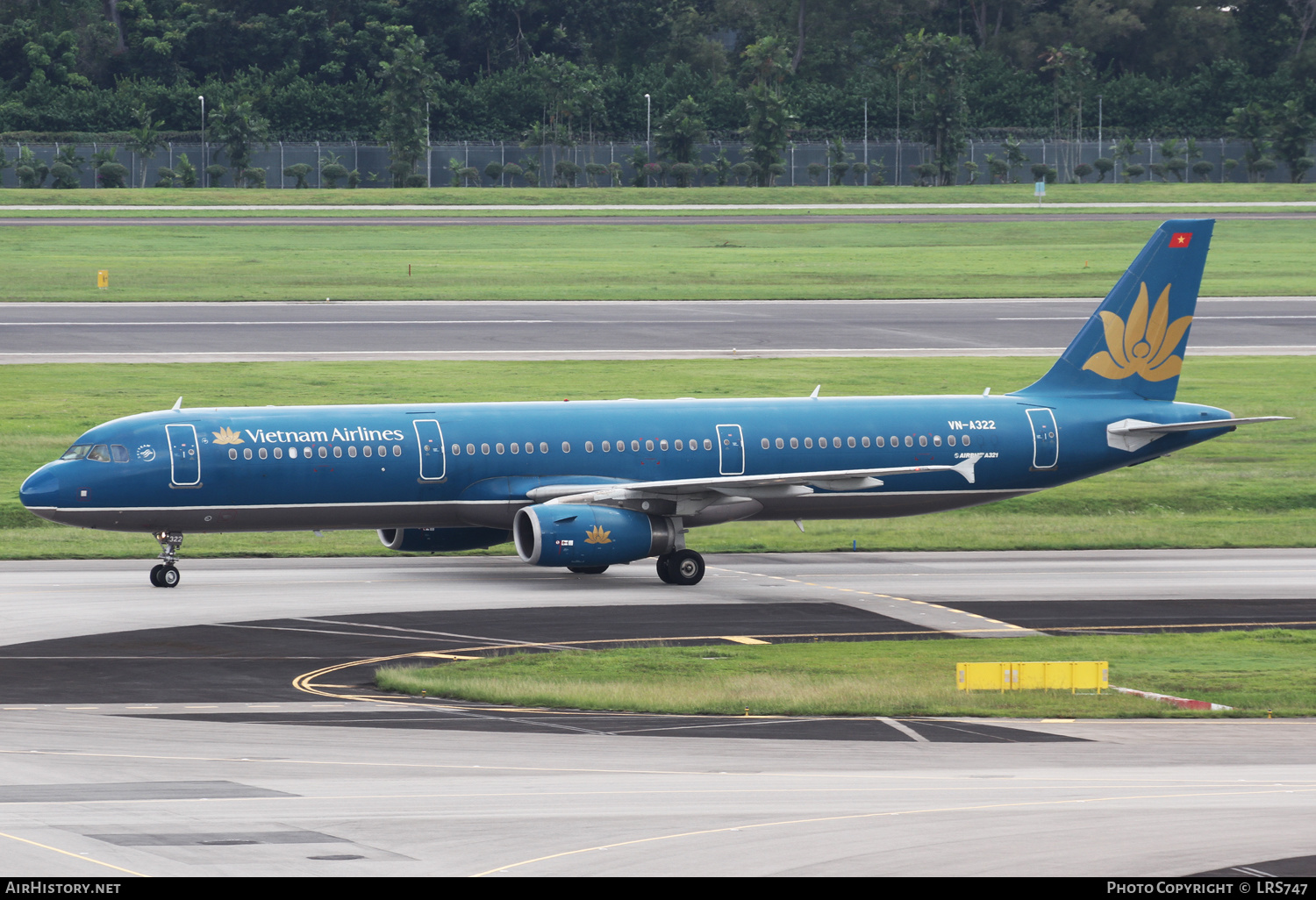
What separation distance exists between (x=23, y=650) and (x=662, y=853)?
19.5 m

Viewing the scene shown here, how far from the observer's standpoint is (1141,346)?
171 ft

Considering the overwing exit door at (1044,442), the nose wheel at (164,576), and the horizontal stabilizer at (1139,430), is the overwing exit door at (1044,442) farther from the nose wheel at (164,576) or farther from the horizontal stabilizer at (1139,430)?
the nose wheel at (164,576)

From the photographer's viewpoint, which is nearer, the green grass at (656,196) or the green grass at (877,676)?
the green grass at (877,676)

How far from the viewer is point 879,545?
52.7m

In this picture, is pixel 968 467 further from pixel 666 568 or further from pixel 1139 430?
pixel 666 568

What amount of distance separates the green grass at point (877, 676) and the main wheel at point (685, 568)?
28.3ft

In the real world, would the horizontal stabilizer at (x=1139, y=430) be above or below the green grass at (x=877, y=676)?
above

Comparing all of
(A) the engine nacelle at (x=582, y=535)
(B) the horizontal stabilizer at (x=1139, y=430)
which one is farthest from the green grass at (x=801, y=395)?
(A) the engine nacelle at (x=582, y=535)

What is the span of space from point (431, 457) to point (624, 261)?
73.8 m

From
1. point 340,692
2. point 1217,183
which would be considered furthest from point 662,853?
point 1217,183

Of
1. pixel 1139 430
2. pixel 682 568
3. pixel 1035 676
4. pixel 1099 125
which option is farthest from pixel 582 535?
pixel 1099 125

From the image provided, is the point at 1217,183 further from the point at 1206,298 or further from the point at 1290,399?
the point at 1290,399

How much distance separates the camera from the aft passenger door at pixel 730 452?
47.7 meters

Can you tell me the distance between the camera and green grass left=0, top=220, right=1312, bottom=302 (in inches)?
4099
